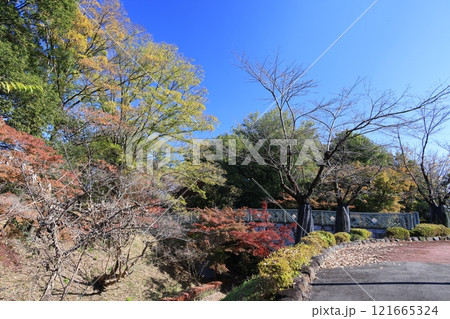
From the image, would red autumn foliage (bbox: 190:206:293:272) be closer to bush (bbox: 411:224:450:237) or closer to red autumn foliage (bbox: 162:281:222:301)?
red autumn foliage (bbox: 162:281:222:301)

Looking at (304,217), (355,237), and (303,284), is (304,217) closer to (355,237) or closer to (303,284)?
(355,237)

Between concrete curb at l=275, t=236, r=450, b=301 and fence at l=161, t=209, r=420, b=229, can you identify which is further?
fence at l=161, t=209, r=420, b=229

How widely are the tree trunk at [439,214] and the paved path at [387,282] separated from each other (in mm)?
9325

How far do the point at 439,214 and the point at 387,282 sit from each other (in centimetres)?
1205

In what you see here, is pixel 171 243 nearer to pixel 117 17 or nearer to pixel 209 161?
pixel 209 161

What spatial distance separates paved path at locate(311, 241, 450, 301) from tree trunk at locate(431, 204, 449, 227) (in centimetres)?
933

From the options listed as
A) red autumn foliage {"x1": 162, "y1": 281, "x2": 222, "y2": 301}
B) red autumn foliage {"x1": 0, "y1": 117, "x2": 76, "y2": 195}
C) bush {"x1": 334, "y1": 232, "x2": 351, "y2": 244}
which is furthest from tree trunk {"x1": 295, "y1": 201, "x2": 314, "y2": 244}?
red autumn foliage {"x1": 0, "y1": 117, "x2": 76, "y2": 195}

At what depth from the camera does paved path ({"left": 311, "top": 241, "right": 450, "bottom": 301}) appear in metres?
3.39

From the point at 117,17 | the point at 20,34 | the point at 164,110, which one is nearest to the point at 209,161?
the point at 164,110

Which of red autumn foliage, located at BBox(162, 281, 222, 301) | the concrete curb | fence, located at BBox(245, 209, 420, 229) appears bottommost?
red autumn foliage, located at BBox(162, 281, 222, 301)

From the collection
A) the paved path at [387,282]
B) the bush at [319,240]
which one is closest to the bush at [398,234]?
the bush at [319,240]

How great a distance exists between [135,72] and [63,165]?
230 inches

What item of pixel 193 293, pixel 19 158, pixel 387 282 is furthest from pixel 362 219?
pixel 19 158

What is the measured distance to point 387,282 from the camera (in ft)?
13.0
